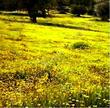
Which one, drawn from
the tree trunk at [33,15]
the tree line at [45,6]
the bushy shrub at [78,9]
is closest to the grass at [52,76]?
the tree trunk at [33,15]

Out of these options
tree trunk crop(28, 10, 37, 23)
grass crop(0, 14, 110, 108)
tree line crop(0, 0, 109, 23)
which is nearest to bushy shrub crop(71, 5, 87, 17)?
tree line crop(0, 0, 109, 23)

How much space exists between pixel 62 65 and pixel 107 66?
3.25 metres

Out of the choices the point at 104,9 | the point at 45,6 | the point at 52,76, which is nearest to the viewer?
the point at 52,76

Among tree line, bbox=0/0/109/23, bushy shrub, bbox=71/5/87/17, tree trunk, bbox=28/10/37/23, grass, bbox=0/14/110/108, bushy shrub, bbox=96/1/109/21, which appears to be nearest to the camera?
grass, bbox=0/14/110/108

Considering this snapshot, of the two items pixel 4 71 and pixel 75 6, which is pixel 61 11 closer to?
pixel 75 6

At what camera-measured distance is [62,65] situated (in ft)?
78.5

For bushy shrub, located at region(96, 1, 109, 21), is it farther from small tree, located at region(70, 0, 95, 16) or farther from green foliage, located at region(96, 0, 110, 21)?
small tree, located at region(70, 0, 95, 16)

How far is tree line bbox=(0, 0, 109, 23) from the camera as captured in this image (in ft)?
220

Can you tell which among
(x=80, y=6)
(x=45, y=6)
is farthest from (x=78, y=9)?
(x=45, y=6)

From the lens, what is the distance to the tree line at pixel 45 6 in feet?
220

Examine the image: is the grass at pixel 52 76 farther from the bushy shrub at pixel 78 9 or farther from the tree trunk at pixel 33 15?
Result: the bushy shrub at pixel 78 9

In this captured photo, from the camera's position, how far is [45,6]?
67.9 m

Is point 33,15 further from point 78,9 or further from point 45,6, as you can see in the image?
→ point 78,9

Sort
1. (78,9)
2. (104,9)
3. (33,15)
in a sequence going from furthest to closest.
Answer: (78,9)
(104,9)
(33,15)
